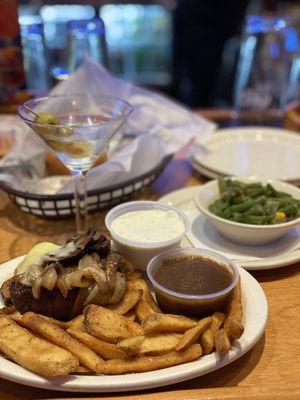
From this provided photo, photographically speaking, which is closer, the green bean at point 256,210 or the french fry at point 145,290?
the french fry at point 145,290

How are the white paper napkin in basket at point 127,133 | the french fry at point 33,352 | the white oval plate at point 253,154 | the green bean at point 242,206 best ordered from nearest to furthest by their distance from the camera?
the french fry at point 33,352 → the green bean at point 242,206 → the white paper napkin in basket at point 127,133 → the white oval plate at point 253,154

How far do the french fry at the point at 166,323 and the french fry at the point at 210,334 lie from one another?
33mm

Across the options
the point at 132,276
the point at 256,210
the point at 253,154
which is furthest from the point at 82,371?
the point at 253,154

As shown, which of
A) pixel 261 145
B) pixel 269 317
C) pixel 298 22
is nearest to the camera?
pixel 269 317

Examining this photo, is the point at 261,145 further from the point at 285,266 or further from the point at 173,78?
the point at 173,78

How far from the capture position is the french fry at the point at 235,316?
1.01m

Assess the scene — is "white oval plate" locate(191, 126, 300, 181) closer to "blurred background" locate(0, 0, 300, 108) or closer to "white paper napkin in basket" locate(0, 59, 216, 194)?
"white paper napkin in basket" locate(0, 59, 216, 194)

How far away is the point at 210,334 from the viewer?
3.35 ft

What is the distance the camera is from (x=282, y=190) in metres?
1.63

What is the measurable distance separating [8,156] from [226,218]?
31.6 inches

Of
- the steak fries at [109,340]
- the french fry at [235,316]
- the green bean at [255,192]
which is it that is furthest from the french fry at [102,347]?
the green bean at [255,192]

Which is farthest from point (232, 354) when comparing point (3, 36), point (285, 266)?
point (3, 36)

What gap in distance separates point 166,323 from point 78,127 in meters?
0.59

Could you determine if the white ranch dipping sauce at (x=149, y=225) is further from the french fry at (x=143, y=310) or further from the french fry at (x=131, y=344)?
the french fry at (x=131, y=344)
